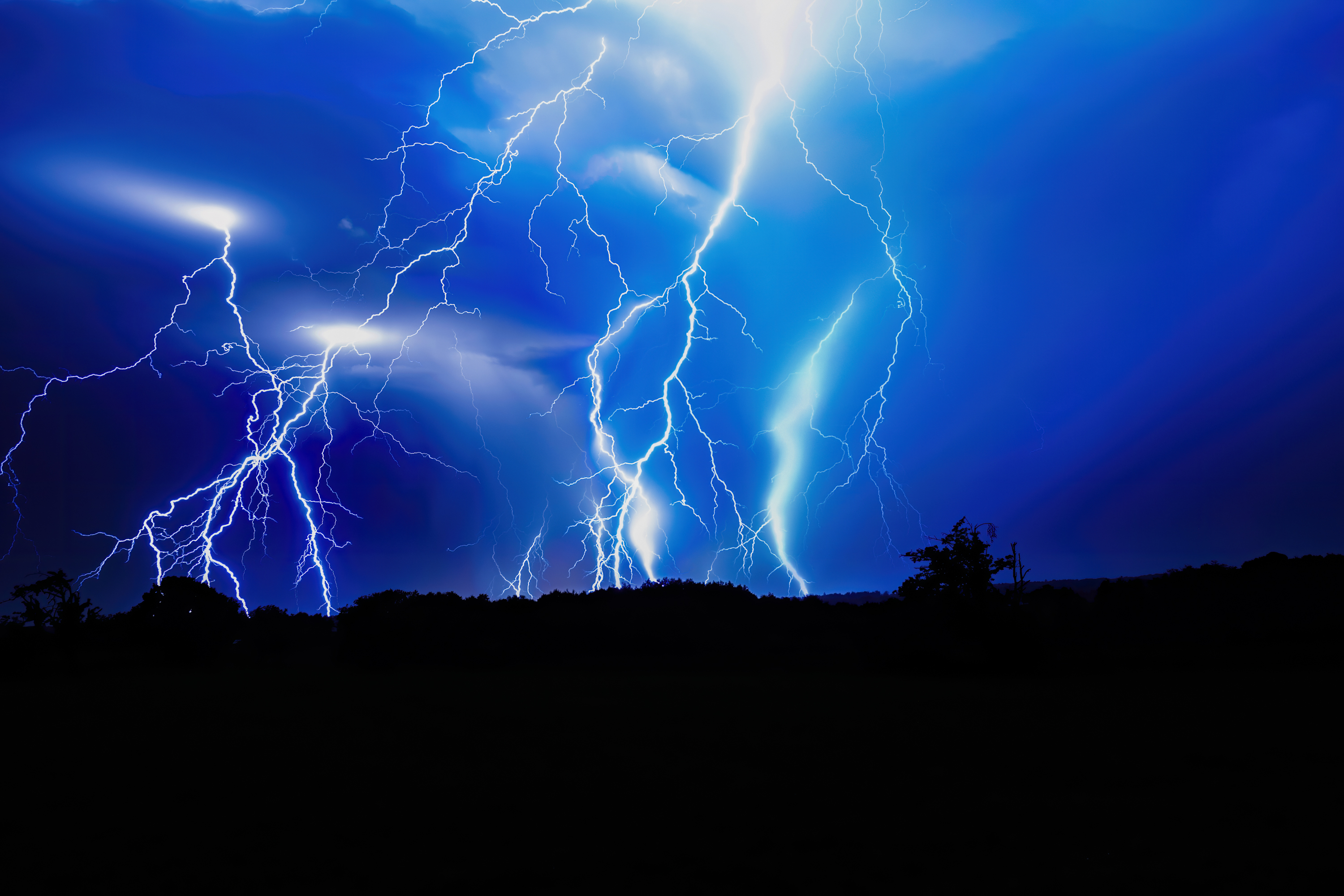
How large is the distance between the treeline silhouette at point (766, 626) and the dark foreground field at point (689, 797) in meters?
6.31

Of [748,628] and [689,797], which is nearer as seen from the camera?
[689,797]

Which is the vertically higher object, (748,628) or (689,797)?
(748,628)

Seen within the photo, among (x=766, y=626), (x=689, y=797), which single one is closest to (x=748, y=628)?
(x=766, y=626)

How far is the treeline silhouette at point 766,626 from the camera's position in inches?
609

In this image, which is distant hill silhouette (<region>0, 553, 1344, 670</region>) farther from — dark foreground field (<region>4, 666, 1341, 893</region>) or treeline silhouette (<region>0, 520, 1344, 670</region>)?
dark foreground field (<region>4, 666, 1341, 893</region>)

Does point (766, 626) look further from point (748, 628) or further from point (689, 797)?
point (689, 797)

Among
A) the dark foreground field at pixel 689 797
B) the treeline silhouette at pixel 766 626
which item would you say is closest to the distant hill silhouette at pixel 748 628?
the treeline silhouette at pixel 766 626

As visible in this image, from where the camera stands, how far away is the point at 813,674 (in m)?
14.5

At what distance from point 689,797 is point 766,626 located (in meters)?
17.9

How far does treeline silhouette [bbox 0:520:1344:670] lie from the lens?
50.7 feet

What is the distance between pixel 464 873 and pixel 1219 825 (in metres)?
4.47

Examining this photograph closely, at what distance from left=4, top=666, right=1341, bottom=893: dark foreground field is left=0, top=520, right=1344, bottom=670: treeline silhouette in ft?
20.7

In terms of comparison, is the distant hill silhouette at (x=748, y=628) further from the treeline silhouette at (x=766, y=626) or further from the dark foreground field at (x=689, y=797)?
the dark foreground field at (x=689, y=797)

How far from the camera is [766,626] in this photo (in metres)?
22.1
